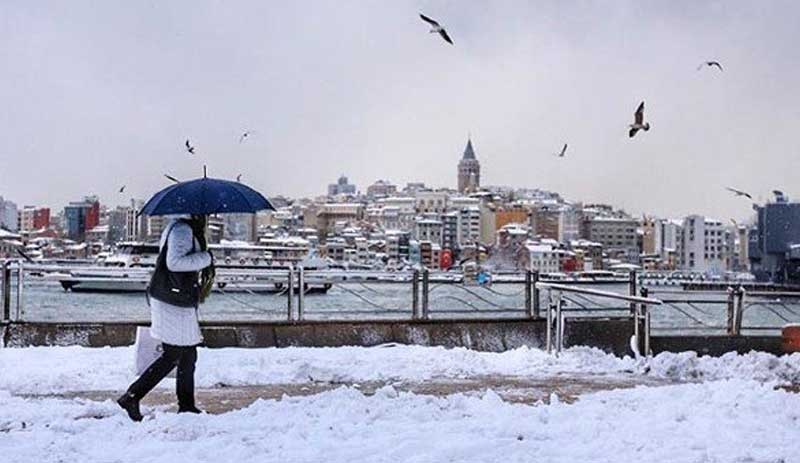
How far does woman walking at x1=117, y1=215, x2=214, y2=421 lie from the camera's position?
714 cm

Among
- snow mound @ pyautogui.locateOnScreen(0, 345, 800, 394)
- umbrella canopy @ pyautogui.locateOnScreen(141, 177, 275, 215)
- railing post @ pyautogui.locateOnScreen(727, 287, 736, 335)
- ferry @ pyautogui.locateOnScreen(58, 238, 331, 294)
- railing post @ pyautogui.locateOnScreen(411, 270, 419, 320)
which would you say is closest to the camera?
umbrella canopy @ pyautogui.locateOnScreen(141, 177, 275, 215)

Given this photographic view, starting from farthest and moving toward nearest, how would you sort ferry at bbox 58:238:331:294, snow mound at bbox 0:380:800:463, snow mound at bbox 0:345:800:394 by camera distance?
ferry at bbox 58:238:331:294 → snow mound at bbox 0:345:800:394 → snow mound at bbox 0:380:800:463

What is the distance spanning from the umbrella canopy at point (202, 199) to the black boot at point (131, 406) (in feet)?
4.12

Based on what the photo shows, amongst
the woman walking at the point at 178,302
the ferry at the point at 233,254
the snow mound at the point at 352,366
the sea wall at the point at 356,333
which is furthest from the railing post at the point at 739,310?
the ferry at the point at 233,254

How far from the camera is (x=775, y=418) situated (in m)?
6.87

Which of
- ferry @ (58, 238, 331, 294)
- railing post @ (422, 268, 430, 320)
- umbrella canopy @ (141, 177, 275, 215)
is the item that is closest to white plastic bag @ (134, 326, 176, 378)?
ferry @ (58, 238, 331, 294)

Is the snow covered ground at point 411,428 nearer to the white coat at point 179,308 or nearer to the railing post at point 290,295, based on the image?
the white coat at point 179,308

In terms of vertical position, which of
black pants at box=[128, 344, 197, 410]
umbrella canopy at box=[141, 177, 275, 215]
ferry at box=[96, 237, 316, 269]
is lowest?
ferry at box=[96, 237, 316, 269]

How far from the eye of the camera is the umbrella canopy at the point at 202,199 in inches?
290

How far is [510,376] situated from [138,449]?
4.91 m

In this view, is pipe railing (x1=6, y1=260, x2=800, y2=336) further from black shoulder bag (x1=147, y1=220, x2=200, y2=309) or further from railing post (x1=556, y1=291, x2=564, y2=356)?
black shoulder bag (x1=147, y1=220, x2=200, y2=309)

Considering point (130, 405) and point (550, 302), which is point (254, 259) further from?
point (130, 405)

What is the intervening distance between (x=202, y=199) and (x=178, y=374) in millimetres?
1221

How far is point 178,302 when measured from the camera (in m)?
7.24
